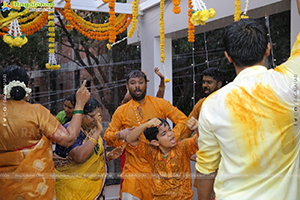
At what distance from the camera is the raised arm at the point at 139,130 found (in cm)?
288

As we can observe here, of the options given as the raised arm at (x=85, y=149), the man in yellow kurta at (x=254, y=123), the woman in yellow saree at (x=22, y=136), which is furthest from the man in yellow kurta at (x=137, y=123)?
the man in yellow kurta at (x=254, y=123)

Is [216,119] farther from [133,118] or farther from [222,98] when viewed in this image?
[133,118]

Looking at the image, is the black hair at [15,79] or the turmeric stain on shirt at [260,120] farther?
A: the black hair at [15,79]

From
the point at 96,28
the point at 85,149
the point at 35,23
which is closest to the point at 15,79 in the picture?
the point at 85,149

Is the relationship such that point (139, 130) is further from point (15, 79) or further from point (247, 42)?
point (247, 42)

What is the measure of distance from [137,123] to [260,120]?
2.41m

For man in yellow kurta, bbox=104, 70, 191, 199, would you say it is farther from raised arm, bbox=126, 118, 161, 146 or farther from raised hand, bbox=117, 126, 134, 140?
raised arm, bbox=126, 118, 161, 146

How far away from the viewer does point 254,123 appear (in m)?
1.43

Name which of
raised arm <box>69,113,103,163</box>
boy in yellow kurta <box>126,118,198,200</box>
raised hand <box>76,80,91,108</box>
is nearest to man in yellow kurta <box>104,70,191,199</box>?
boy in yellow kurta <box>126,118,198,200</box>

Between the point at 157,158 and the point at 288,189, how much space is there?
1.72 metres

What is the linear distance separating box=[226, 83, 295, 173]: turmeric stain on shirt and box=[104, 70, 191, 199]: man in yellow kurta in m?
1.95

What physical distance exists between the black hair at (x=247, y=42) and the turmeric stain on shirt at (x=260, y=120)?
13 cm

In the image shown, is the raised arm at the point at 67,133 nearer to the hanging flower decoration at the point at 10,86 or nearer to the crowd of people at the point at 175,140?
the crowd of people at the point at 175,140

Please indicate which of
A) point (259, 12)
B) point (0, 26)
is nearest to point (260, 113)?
point (259, 12)
